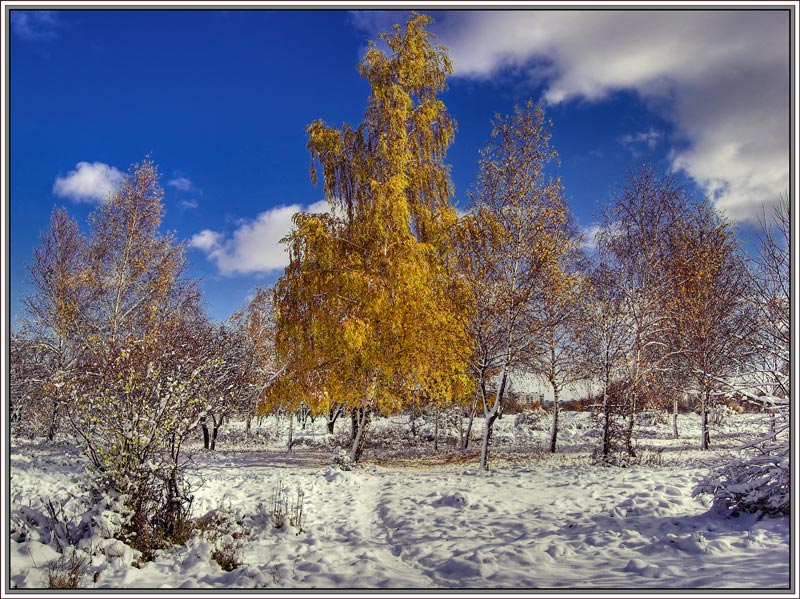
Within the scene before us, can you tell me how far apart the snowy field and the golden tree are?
2.87 m

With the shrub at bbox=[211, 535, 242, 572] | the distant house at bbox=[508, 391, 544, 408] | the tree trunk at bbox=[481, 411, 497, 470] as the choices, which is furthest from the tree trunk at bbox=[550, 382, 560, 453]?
the shrub at bbox=[211, 535, 242, 572]

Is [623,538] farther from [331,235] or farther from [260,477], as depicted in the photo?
[331,235]

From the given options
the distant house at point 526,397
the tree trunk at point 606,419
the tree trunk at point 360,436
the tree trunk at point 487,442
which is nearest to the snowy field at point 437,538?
the tree trunk at point 487,442

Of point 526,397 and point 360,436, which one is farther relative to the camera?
point 526,397

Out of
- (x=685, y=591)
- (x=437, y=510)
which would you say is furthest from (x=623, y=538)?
(x=437, y=510)

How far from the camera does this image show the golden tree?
1187 cm

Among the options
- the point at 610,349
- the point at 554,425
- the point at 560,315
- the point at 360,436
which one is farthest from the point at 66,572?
the point at 554,425

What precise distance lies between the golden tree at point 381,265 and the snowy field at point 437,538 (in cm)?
287

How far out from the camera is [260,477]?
1095 cm

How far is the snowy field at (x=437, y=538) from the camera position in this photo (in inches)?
187

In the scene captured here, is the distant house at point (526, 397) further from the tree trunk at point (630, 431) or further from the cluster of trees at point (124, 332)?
the cluster of trees at point (124, 332)

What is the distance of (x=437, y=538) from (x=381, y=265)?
698 centimetres

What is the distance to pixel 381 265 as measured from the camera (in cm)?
1205

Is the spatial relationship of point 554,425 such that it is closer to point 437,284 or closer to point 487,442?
point 487,442
